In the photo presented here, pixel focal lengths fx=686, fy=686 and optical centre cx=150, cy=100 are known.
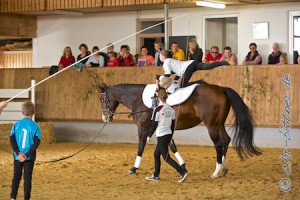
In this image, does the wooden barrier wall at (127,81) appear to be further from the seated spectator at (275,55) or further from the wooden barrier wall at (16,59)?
the wooden barrier wall at (16,59)

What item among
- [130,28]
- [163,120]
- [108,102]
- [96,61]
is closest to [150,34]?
[130,28]

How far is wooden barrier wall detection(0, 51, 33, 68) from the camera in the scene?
2447cm

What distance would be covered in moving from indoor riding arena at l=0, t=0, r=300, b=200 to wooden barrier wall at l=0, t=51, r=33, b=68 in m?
0.06

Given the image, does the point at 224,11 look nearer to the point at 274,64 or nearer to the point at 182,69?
the point at 274,64

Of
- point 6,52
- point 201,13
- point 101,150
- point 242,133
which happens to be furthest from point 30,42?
point 242,133

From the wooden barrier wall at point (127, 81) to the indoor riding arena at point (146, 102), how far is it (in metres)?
0.03

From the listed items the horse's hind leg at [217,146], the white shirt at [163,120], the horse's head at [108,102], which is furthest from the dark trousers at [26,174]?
the horse's head at [108,102]

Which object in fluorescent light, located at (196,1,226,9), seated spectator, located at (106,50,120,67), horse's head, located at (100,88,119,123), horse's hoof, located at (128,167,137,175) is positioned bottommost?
horse's hoof, located at (128,167,137,175)

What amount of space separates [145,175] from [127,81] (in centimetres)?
639

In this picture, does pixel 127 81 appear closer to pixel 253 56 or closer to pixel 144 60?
pixel 144 60

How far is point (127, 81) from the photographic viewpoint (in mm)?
18344

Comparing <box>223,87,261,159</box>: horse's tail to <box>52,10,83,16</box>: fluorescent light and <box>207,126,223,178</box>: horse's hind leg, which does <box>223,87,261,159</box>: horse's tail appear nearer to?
<box>207,126,223,178</box>: horse's hind leg

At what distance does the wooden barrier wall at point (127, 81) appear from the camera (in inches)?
648

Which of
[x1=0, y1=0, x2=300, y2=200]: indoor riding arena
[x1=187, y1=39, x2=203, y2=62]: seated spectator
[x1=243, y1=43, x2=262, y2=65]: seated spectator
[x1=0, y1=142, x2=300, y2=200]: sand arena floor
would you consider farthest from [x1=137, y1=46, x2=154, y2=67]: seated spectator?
[x1=0, y1=142, x2=300, y2=200]: sand arena floor
